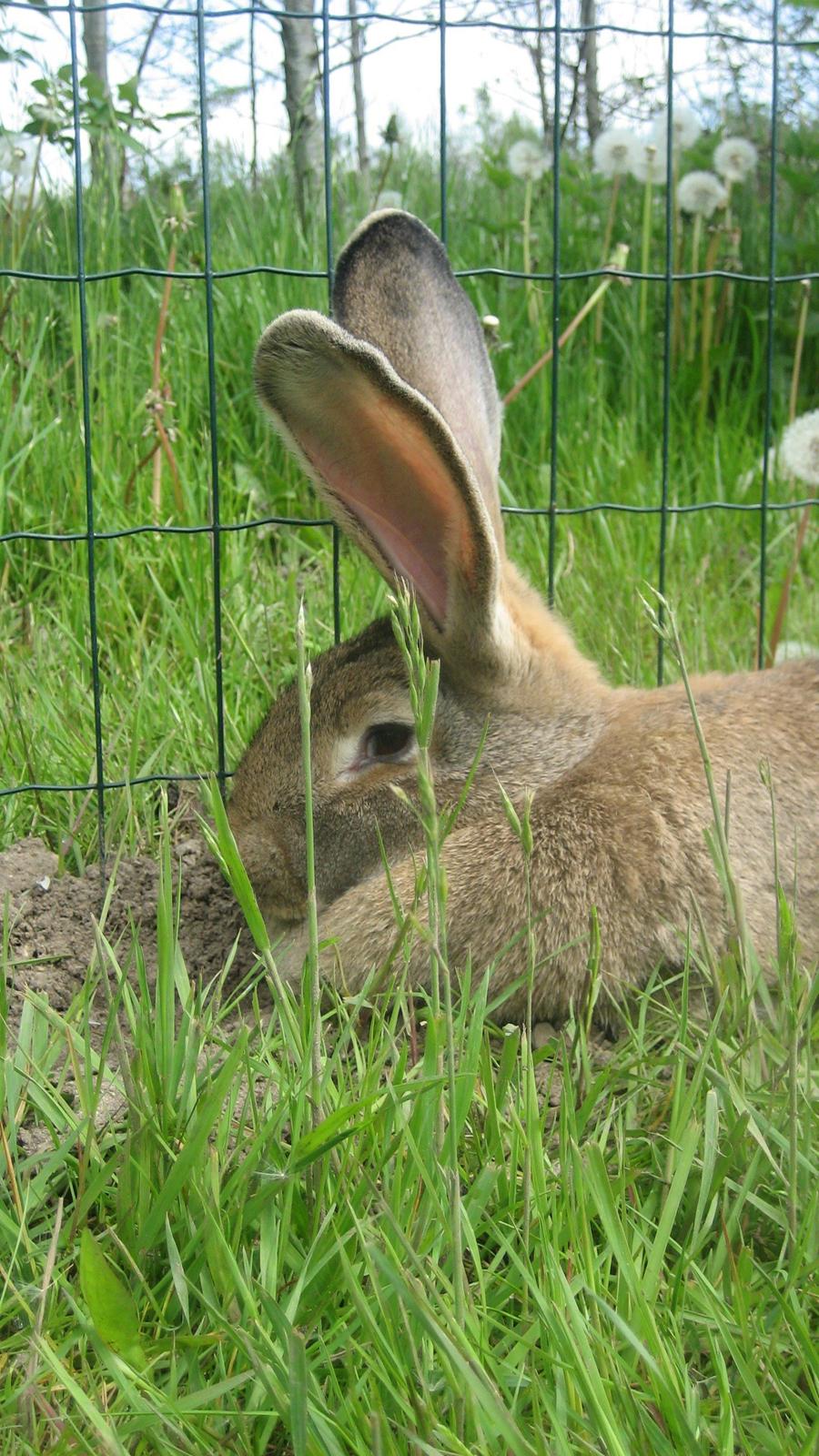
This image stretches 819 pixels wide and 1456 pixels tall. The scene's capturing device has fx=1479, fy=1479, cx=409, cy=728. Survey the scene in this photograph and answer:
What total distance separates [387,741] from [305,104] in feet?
10.7

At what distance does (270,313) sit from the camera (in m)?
4.77

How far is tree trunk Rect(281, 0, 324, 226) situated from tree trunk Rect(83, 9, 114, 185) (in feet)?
2.17

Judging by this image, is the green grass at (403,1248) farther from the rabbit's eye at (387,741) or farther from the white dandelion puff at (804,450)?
the white dandelion puff at (804,450)

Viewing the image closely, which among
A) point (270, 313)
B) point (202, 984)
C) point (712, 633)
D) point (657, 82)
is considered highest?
point (657, 82)

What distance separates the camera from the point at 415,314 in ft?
10.2

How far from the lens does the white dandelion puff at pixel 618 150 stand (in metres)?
5.49

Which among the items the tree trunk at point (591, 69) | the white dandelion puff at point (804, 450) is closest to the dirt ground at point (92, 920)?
the white dandelion puff at point (804, 450)

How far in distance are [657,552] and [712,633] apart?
0.45 m

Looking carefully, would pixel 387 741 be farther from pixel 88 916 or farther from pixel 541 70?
pixel 541 70

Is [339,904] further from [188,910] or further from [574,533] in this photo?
[574,533]

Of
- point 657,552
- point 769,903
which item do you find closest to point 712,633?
point 657,552

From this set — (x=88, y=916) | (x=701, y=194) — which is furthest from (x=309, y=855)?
(x=701, y=194)

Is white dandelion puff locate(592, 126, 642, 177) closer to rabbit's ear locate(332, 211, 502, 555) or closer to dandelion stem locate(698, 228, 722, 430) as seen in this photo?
dandelion stem locate(698, 228, 722, 430)

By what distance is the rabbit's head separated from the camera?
2.58 m
